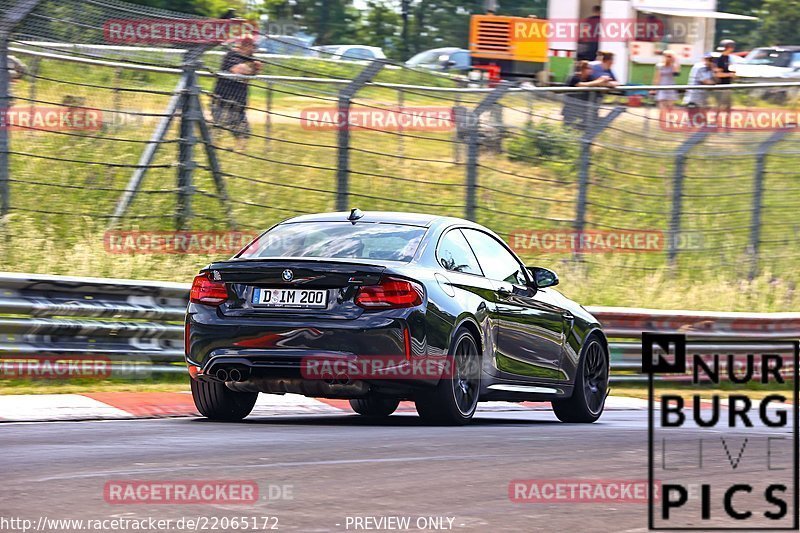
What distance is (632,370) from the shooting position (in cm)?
1612

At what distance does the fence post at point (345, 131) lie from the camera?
15.7 meters

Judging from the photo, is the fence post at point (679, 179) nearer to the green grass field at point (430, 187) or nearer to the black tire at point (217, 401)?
the green grass field at point (430, 187)

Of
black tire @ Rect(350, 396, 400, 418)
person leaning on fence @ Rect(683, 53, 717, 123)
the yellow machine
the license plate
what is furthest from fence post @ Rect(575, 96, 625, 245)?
the yellow machine

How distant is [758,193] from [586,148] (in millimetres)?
2842

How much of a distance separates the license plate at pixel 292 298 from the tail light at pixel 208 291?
236mm

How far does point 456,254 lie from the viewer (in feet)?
33.9

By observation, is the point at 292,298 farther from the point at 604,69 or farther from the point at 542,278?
the point at 604,69

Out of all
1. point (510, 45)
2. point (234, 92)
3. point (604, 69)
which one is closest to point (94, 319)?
point (234, 92)

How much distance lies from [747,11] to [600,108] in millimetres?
56183

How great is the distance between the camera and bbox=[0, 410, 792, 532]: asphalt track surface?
20.6ft

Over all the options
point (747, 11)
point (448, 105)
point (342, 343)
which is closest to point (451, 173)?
point (448, 105)

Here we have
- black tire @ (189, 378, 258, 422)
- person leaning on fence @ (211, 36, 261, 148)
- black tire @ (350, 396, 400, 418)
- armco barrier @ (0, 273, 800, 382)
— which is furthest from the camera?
person leaning on fence @ (211, 36, 261, 148)

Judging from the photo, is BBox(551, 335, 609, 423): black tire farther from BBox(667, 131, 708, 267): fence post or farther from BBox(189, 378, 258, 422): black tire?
BBox(667, 131, 708, 267): fence post

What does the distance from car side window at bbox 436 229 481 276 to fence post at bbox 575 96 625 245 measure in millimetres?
7937
